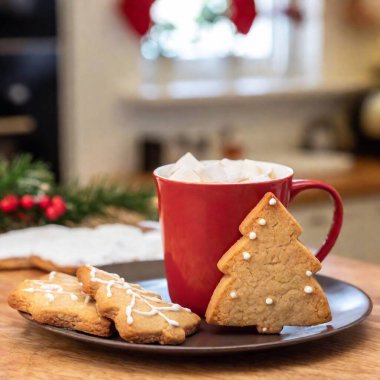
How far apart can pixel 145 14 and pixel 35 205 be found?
167cm

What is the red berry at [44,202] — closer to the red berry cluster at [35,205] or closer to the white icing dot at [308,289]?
the red berry cluster at [35,205]

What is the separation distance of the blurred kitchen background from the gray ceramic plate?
177cm

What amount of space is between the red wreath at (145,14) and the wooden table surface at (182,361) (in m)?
2.07

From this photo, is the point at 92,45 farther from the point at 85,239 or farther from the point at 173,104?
the point at 85,239

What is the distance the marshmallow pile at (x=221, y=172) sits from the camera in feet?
2.74

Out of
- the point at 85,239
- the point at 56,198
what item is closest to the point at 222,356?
the point at 85,239

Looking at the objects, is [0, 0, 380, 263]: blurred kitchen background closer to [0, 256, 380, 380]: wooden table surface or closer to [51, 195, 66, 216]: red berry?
[51, 195, 66, 216]: red berry

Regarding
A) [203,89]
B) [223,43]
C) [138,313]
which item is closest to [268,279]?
[138,313]

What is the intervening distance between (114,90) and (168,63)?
32 centimetres

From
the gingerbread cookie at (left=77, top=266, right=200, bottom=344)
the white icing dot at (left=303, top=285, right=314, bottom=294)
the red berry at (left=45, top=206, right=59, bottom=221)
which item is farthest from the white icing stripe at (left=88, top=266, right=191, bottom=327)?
the red berry at (left=45, top=206, right=59, bottom=221)

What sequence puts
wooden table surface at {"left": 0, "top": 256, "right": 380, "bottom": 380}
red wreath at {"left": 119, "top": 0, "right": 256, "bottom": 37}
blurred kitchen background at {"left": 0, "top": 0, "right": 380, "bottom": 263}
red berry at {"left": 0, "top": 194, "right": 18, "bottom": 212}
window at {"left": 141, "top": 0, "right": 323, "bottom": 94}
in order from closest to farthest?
1. wooden table surface at {"left": 0, "top": 256, "right": 380, "bottom": 380}
2. red berry at {"left": 0, "top": 194, "right": 18, "bottom": 212}
3. blurred kitchen background at {"left": 0, "top": 0, "right": 380, "bottom": 263}
4. red wreath at {"left": 119, "top": 0, "right": 256, "bottom": 37}
5. window at {"left": 141, "top": 0, "right": 323, "bottom": 94}

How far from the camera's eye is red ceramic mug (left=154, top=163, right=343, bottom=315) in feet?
2.63

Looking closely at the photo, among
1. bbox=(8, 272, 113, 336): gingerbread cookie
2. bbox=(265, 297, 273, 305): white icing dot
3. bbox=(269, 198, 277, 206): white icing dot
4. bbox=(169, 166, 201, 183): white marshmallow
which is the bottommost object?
bbox=(8, 272, 113, 336): gingerbread cookie

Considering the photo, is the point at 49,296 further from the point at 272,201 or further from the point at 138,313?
the point at 272,201
